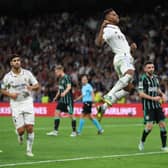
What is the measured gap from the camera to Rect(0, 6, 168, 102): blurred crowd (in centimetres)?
3672

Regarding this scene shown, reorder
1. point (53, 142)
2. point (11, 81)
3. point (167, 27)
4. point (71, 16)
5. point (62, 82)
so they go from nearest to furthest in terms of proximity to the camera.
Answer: point (11, 81) → point (53, 142) → point (62, 82) → point (167, 27) → point (71, 16)

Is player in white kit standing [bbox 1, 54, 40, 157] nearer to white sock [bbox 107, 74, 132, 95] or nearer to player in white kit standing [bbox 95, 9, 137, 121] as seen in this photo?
player in white kit standing [bbox 95, 9, 137, 121]

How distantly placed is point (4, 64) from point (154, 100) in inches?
1072

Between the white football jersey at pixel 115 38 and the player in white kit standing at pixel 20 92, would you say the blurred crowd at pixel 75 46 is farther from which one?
the player in white kit standing at pixel 20 92

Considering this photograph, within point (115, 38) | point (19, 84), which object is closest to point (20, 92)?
point (19, 84)

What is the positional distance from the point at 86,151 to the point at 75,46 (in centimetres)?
2546

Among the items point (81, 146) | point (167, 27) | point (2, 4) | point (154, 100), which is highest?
point (2, 4)

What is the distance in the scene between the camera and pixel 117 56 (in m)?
16.4

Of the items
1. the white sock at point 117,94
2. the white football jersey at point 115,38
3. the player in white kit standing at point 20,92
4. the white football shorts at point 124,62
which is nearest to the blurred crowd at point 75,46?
the white football jersey at point 115,38

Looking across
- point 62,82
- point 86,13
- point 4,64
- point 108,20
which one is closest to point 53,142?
point 62,82

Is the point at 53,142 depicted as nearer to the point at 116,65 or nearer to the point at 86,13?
the point at 116,65

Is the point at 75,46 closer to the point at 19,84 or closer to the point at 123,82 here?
the point at 123,82

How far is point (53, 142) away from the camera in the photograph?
19.4 metres

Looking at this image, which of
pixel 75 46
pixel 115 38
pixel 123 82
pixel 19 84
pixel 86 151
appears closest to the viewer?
pixel 19 84
